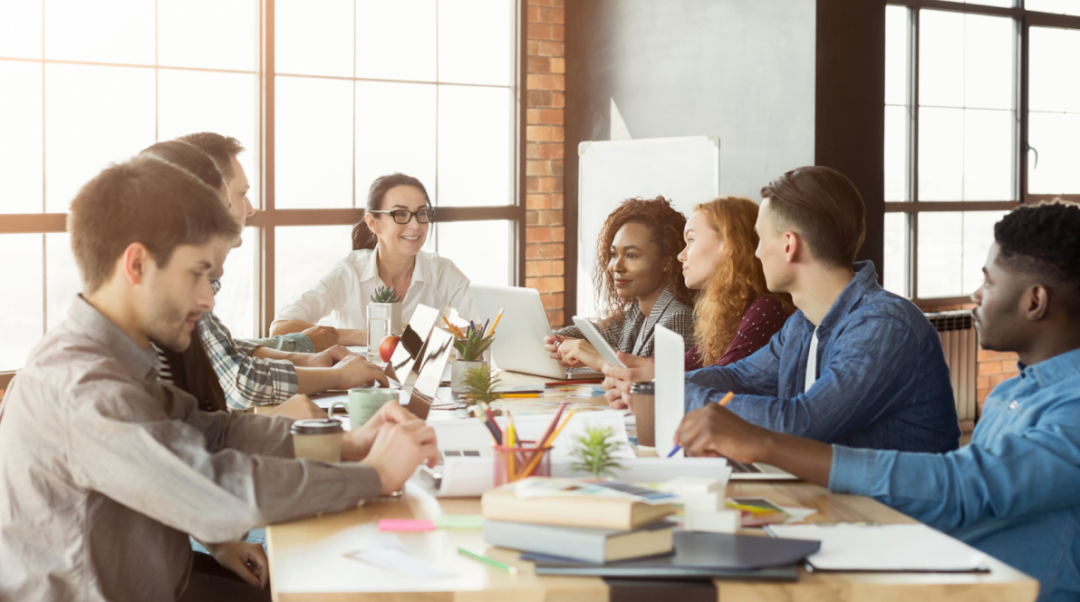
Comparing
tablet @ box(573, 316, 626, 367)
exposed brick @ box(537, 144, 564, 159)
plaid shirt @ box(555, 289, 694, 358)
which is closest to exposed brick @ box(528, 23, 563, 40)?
exposed brick @ box(537, 144, 564, 159)

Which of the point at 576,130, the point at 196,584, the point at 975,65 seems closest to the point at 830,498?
the point at 196,584

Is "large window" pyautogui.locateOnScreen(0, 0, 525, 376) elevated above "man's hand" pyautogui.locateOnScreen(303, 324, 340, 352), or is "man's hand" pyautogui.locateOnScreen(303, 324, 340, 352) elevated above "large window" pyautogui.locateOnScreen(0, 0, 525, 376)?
"large window" pyautogui.locateOnScreen(0, 0, 525, 376)

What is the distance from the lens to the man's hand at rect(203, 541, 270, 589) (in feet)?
6.04

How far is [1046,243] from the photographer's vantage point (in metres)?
1.58

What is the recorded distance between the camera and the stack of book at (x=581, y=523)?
44.7 inches

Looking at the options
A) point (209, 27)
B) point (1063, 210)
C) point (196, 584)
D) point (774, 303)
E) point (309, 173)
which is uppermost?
point (209, 27)

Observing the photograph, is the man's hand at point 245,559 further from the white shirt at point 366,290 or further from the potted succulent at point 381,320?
the white shirt at point 366,290

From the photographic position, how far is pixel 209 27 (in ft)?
14.3

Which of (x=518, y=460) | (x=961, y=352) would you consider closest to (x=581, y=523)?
(x=518, y=460)

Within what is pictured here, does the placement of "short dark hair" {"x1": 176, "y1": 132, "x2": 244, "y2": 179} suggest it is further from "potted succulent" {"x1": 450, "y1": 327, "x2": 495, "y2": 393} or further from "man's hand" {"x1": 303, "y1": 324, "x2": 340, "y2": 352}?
"potted succulent" {"x1": 450, "y1": 327, "x2": 495, "y2": 393}

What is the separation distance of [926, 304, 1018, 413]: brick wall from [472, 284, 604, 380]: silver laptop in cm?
346

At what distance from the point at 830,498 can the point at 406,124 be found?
3843 mm

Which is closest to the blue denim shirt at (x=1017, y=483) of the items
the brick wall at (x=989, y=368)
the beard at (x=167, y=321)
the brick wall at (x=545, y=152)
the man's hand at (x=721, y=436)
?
the man's hand at (x=721, y=436)

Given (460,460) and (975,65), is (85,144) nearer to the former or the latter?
(460,460)
